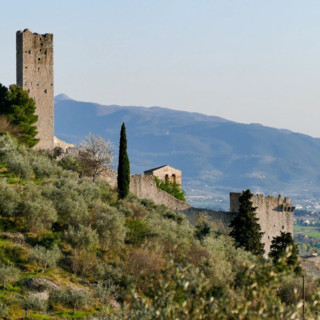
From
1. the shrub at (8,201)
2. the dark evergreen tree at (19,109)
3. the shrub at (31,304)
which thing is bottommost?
the shrub at (31,304)

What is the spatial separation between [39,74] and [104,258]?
24.2 meters

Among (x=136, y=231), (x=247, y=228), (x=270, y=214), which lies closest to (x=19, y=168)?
(x=136, y=231)

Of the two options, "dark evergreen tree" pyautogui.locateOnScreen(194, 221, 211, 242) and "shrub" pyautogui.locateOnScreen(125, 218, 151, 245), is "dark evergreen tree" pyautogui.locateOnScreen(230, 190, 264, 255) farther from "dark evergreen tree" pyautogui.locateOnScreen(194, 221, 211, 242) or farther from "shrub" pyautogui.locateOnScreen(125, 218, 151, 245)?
"shrub" pyautogui.locateOnScreen(125, 218, 151, 245)

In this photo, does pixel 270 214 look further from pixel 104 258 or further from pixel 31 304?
pixel 31 304

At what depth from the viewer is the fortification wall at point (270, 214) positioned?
2057 inches

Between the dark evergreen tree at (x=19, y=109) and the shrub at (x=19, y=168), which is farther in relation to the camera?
the dark evergreen tree at (x=19, y=109)

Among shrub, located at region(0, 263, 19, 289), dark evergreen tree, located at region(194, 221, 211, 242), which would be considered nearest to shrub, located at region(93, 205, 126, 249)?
shrub, located at region(0, 263, 19, 289)

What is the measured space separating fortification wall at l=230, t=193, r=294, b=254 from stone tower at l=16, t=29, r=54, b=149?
1469 centimetres

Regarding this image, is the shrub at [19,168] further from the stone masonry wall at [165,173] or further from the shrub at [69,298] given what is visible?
the stone masonry wall at [165,173]

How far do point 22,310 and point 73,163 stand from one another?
24625 mm

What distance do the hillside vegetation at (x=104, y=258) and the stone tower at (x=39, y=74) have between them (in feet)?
19.6

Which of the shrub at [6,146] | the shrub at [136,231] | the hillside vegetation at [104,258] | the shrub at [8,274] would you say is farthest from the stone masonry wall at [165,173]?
the shrub at [8,274]

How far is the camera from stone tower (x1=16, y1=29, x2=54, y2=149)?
183 feet

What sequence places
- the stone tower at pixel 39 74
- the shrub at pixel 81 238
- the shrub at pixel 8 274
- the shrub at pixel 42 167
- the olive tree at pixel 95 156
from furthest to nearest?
the stone tower at pixel 39 74 → the olive tree at pixel 95 156 → the shrub at pixel 42 167 → the shrub at pixel 81 238 → the shrub at pixel 8 274
